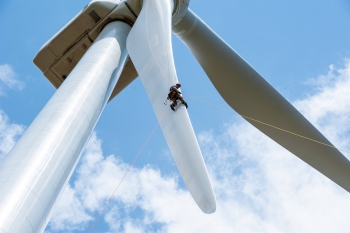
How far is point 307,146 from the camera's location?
49.5ft

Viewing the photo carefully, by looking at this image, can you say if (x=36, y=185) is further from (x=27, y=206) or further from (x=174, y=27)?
(x=174, y=27)

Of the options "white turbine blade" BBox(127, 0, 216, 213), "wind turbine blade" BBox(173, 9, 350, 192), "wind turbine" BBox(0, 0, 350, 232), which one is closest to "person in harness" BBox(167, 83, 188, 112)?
"white turbine blade" BBox(127, 0, 216, 213)

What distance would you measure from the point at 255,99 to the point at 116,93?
6.07 m

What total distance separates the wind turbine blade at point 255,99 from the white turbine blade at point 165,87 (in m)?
5.11

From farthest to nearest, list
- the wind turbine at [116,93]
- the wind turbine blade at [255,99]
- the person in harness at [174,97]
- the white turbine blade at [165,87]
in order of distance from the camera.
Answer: the wind turbine blade at [255,99]
the person in harness at [174,97]
the white turbine blade at [165,87]
the wind turbine at [116,93]

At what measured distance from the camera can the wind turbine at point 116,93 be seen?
6344 mm

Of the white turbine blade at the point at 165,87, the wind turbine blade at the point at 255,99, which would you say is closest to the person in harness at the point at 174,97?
the white turbine blade at the point at 165,87

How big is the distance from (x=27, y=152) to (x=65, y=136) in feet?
2.96

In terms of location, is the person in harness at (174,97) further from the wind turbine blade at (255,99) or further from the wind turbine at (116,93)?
the wind turbine blade at (255,99)

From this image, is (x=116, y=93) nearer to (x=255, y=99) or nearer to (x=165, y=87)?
(x=255, y=99)

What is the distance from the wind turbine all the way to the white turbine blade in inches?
0.8

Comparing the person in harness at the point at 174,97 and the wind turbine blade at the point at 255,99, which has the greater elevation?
the wind turbine blade at the point at 255,99

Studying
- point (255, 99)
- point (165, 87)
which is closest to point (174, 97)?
point (165, 87)

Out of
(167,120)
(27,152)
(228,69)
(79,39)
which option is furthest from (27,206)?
(228,69)
